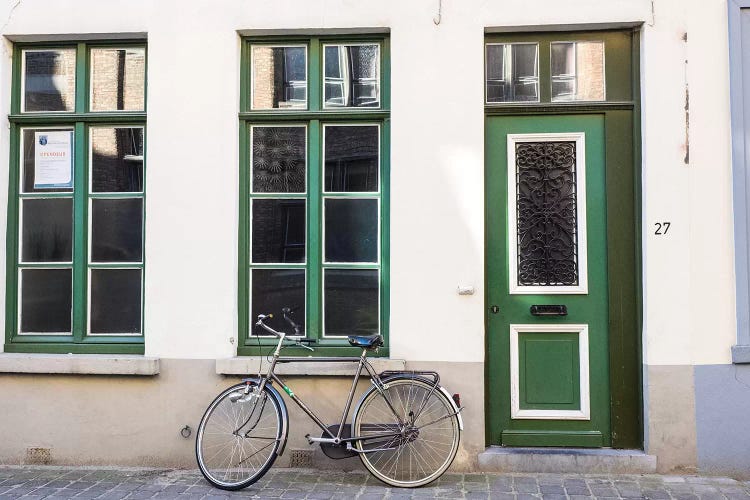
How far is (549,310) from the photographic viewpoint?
224 inches

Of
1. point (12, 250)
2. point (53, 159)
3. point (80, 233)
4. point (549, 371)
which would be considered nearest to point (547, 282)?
point (549, 371)

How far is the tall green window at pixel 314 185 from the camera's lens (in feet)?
19.2

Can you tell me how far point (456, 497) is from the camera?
4992 mm

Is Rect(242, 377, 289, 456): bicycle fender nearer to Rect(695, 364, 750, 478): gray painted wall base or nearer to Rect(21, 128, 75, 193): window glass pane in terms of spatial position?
Answer: Rect(21, 128, 75, 193): window glass pane

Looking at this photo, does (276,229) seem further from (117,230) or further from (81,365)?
(81,365)

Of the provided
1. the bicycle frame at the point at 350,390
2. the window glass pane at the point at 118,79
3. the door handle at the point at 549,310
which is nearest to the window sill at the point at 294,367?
the bicycle frame at the point at 350,390

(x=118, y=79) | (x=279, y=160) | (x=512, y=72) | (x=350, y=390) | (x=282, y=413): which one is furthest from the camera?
(x=118, y=79)

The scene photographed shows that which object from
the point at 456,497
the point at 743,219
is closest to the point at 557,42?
the point at 743,219

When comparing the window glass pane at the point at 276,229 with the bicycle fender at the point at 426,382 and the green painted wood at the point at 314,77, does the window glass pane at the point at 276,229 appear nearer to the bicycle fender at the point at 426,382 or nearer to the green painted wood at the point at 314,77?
the green painted wood at the point at 314,77

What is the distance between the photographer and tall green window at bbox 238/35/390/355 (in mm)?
5859

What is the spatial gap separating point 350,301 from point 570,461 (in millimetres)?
2109

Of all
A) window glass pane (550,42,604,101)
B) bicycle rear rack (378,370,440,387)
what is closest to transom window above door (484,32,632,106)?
window glass pane (550,42,604,101)

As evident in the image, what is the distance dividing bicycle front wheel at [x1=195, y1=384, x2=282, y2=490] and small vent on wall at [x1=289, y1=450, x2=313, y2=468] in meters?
0.34

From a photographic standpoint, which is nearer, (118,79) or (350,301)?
(350,301)
